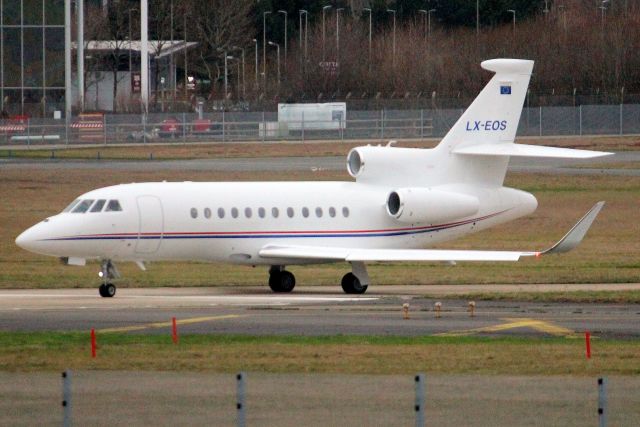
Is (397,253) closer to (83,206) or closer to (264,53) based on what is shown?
(83,206)

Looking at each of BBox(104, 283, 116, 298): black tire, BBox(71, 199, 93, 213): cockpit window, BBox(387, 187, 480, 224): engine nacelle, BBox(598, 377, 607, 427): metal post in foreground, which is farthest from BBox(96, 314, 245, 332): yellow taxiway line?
BBox(598, 377, 607, 427): metal post in foreground

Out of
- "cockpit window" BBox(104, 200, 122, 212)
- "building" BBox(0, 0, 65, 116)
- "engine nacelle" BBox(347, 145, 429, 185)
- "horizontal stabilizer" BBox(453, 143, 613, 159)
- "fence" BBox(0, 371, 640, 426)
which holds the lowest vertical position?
"fence" BBox(0, 371, 640, 426)

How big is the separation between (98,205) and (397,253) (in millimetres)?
6730

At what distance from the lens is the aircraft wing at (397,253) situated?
31.4 metres

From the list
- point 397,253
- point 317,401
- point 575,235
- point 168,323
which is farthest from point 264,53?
point 317,401

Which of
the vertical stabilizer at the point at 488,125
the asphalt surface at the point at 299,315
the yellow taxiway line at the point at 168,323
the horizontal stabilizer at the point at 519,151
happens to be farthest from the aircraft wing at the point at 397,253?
the yellow taxiway line at the point at 168,323

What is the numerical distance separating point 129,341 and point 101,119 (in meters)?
64.8

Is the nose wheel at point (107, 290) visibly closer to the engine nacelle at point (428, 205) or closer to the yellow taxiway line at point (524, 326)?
the engine nacelle at point (428, 205)

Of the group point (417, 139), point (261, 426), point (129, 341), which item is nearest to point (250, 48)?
point (417, 139)

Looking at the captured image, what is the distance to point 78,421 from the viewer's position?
14.5 meters

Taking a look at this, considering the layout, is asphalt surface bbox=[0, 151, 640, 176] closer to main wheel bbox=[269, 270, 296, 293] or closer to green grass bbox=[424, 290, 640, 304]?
main wheel bbox=[269, 270, 296, 293]

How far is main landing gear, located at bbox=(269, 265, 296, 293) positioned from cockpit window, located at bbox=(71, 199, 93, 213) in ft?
15.3

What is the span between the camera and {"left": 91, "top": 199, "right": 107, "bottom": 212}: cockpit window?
3209 cm

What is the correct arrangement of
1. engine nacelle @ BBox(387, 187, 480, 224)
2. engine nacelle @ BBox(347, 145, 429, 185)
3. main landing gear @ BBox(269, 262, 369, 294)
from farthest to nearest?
engine nacelle @ BBox(347, 145, 429, 185) → engine nacelle @ BBox(387, 187, 480, 224) → main landing gear @ BBox(269, 262, 369, 294)
